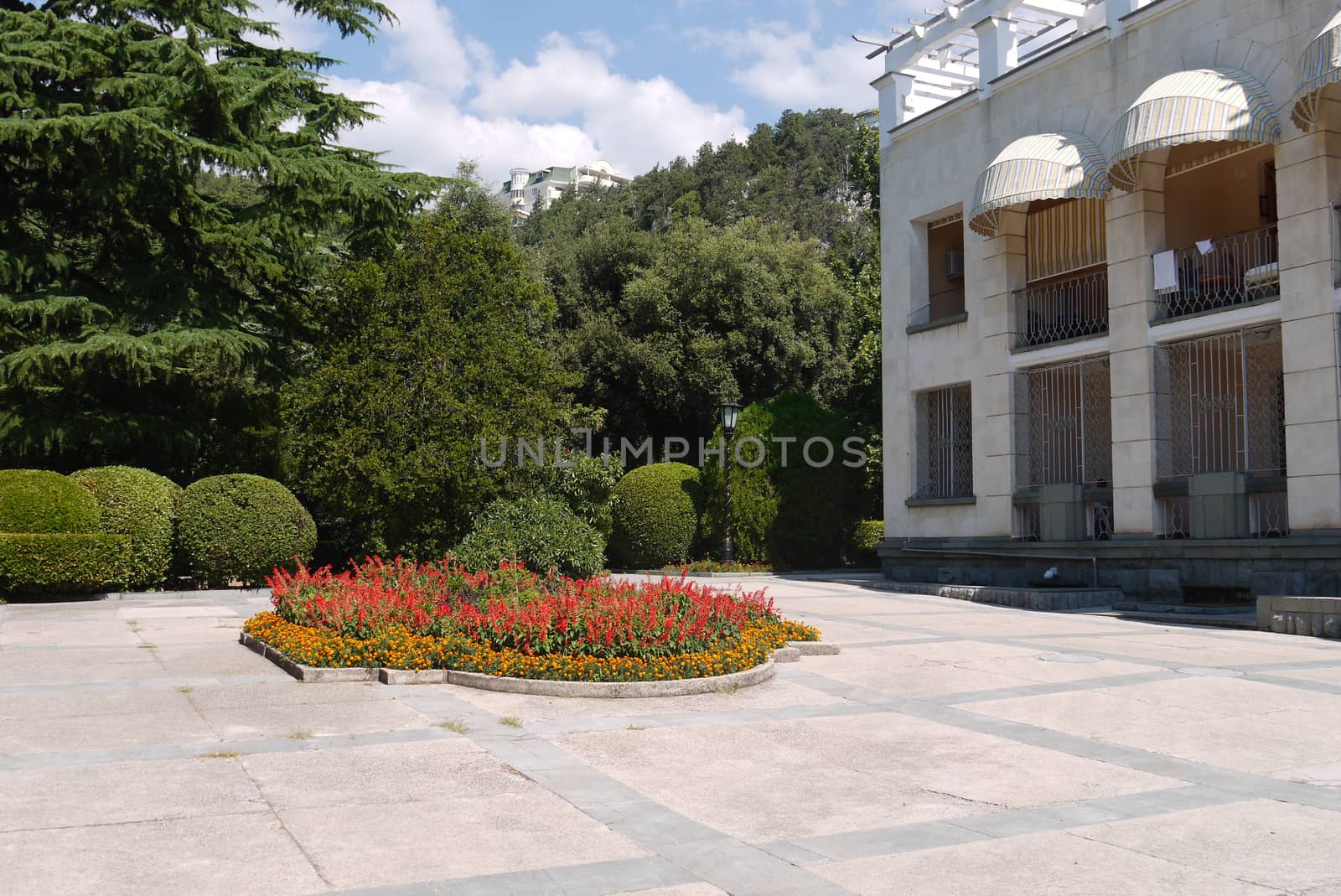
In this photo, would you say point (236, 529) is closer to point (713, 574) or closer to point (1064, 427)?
point (713, 574)

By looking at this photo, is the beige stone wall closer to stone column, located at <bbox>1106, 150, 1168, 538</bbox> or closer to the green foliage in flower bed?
stone column, located at <bbox>1106, 150, 1168, 538</bbox>

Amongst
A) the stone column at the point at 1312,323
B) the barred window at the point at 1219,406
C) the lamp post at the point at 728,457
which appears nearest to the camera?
the stone column at the point at 1312,323

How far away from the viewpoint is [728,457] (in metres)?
28.6

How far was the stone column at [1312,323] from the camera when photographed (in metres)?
16.7

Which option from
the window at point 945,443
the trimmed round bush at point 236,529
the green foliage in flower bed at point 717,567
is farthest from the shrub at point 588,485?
the window at point 945,443

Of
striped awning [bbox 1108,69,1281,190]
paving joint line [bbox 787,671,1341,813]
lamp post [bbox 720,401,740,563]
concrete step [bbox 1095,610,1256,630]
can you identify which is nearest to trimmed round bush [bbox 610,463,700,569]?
lamp post [bbox 720,401,740,563]

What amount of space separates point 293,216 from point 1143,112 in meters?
17.4

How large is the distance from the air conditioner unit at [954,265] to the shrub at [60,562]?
18.7m

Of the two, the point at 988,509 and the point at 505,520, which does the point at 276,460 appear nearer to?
the point at 505,520

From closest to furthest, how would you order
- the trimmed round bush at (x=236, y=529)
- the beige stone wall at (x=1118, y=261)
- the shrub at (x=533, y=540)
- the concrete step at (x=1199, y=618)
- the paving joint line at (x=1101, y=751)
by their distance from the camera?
the paving joint line at (x=1101, y=751) < the concrete step at (x=1199, y=618) < the beige stone wall at (x=1118, y=261) < the shrub at (x=533, y=540) < the trimmed round bush at (x=236, y=529)

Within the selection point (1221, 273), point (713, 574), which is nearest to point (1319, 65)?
point (1221, 273)

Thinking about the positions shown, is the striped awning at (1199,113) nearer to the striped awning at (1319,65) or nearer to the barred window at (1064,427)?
the striped awning at (1319,65)

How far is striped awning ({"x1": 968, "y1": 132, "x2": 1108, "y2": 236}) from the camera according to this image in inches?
786

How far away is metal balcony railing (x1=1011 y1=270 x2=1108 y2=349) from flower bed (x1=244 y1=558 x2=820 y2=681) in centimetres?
1213
